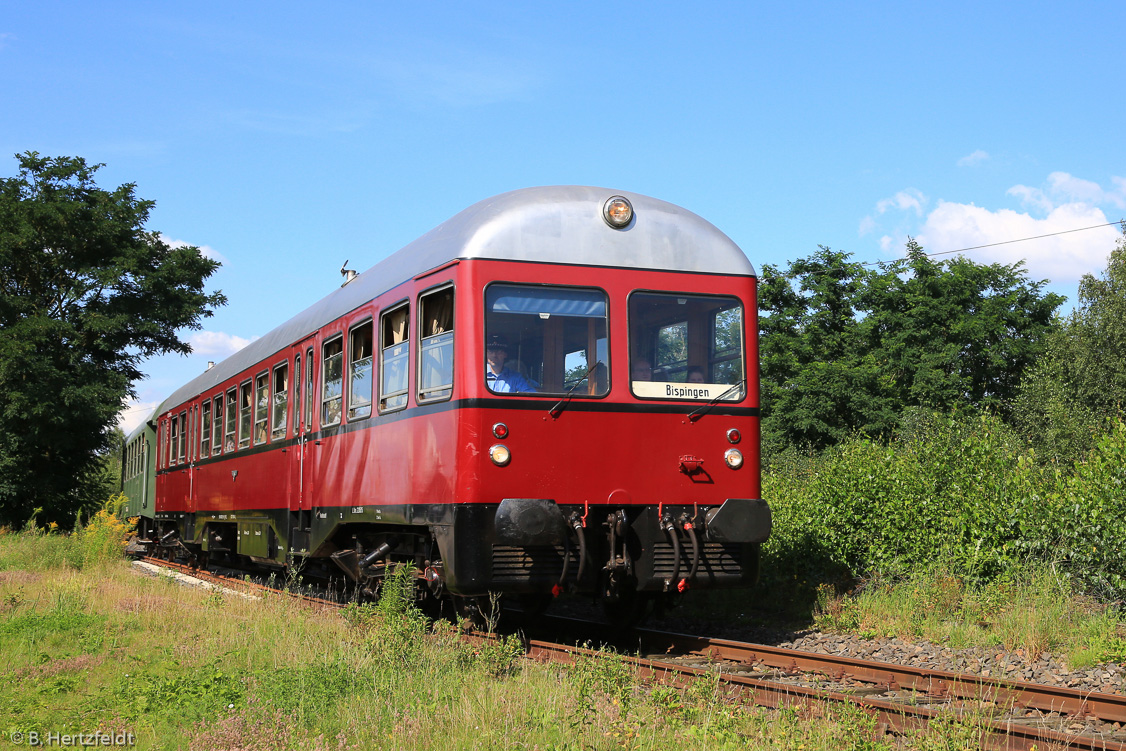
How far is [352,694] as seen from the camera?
6.37 m

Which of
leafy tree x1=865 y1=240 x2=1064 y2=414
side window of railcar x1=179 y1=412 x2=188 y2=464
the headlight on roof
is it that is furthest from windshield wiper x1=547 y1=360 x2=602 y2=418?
leafy tree x1=865 y1=240 x2=1064 y2=414

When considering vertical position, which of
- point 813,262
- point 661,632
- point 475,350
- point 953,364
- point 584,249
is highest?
point 813,262

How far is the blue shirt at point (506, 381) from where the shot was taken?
796 cm

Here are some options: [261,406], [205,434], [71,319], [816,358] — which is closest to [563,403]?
[261,406]

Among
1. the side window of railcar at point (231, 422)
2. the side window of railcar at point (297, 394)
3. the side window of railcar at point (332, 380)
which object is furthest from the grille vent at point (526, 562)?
the side window of railcar at point (231, 422)

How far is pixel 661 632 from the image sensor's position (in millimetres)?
9453

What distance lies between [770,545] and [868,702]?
21.4ft

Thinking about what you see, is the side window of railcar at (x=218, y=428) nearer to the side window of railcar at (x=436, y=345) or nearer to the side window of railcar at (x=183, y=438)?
the side window of railcar at (x=183, y=438)

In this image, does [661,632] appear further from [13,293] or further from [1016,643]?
[13,293]

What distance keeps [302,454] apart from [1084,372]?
1466 inches

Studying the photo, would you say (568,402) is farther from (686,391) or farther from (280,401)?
(280,401)

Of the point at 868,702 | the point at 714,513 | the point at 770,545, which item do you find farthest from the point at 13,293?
the point at 868,702

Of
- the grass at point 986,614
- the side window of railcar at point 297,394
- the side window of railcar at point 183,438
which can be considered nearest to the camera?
the grass at point 986,614

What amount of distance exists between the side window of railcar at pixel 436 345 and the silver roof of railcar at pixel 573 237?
31 centimetres
